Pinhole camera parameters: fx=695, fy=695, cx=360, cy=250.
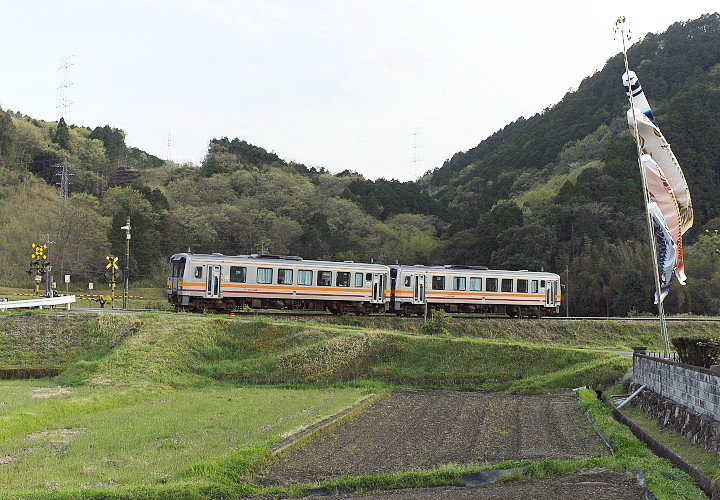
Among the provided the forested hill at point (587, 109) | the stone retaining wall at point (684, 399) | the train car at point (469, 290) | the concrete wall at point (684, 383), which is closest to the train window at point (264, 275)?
the train car at point (469, 290)

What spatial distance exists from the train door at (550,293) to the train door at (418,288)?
623 centimetres

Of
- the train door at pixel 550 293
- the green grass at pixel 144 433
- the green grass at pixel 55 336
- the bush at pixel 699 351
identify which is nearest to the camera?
the green grass at pixel 144 433

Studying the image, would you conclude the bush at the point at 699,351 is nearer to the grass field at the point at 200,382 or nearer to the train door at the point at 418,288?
the grass field at the point at 200,382

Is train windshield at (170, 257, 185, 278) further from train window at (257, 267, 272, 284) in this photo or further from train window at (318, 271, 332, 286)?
train window at (318, 271, 332, 286)

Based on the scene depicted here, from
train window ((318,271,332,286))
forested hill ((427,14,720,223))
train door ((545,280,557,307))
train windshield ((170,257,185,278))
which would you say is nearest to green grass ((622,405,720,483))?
train window ((318,271,332,286))

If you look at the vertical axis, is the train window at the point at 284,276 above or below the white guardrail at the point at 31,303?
above

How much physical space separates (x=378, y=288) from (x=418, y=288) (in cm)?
176

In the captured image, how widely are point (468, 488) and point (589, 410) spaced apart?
707cm

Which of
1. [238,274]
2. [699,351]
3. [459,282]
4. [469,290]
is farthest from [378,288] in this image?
[699,351]

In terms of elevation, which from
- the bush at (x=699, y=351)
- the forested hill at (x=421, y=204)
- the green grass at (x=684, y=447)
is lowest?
the green grass at (x=684, y=447)

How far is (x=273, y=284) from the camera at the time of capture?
2792 cm

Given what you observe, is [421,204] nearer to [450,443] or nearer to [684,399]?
[450,443]

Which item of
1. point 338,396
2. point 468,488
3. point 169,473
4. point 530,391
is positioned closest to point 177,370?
point 338,396

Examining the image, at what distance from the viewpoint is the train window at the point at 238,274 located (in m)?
27.3
